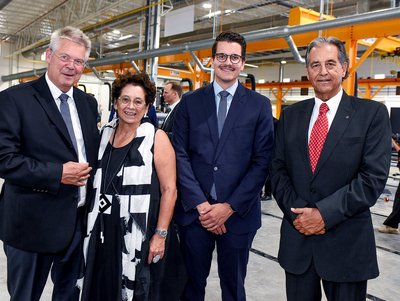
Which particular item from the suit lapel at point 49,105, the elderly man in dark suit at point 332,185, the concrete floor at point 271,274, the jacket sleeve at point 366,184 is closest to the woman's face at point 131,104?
the suit lapel at point 49,105

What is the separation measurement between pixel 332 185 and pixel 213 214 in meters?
0.62

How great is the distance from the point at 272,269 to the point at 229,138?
189 cm

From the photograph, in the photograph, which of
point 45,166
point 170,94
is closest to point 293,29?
point 170,94

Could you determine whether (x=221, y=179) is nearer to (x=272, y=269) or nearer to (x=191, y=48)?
(x=272, y=269)

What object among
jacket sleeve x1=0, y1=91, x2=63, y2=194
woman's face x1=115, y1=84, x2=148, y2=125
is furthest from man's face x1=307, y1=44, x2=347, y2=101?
jacket sleeve x1=0, y1=91, x2=63, y2=194

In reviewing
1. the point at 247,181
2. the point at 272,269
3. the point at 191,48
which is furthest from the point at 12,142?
the point at 191,48

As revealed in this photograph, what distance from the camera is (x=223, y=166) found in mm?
1929

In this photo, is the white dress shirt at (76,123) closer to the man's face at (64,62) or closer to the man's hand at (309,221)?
the man's face at (64,62)

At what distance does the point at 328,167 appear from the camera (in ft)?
5.14

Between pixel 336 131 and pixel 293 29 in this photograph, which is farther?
pixel 293 29

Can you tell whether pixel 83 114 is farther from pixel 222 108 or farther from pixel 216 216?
pixel 216 216

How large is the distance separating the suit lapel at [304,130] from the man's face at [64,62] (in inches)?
45.3

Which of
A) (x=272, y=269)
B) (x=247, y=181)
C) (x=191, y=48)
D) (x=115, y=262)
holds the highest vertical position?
(x=191, y=48)

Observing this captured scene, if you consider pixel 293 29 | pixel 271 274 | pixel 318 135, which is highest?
pixel 293 29
